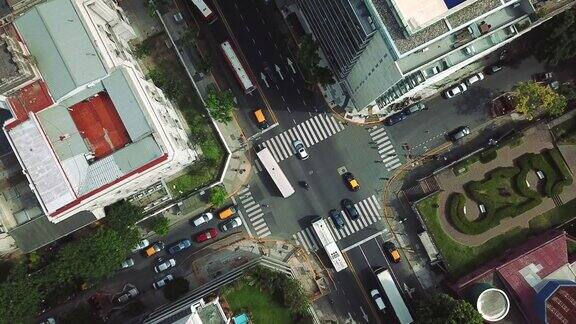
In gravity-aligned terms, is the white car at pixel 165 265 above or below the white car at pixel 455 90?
below

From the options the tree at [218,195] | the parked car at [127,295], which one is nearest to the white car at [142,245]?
the parked car at [127,295]

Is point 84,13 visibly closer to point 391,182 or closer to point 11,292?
point 11,292

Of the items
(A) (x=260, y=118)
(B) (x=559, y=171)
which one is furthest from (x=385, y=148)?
(B) (x=559, y=171)

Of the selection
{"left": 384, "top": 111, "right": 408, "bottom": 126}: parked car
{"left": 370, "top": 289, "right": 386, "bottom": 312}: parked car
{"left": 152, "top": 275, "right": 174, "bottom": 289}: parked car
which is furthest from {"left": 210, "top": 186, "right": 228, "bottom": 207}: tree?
{"left": 384, "top": 111, "right": 408, "bottom": 126}: parked car

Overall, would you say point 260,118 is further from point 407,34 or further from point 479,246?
point 479,246

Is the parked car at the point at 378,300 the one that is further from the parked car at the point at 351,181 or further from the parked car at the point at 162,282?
the parked car at the point at 162,282
